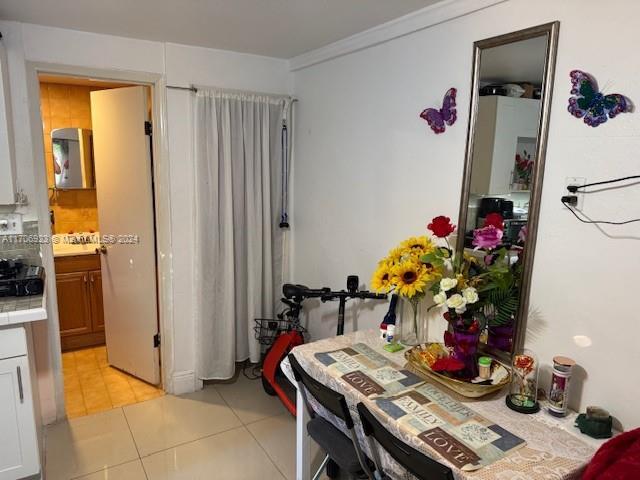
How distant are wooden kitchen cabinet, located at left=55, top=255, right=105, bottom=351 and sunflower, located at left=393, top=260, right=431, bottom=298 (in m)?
2.79

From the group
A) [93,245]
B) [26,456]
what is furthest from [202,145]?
[26,456]

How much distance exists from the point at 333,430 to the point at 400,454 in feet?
1.98

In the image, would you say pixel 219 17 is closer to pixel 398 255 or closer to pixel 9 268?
pixel 398 255

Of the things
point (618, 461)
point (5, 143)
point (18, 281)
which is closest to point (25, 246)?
point (18, 281)

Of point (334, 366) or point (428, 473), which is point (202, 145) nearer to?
point (334, 366)

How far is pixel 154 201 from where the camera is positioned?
2922 millimetres

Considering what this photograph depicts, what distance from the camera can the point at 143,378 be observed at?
3.24 m

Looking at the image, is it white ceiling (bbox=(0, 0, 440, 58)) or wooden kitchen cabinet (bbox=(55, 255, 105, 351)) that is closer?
white ceiling (bbox=(0, 0, 440, 58))

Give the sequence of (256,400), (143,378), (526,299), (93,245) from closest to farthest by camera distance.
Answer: (526,299) → (256,400) → (143,378) → (93,245)

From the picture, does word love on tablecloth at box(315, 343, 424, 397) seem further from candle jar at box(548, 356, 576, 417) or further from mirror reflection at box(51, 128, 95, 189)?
mirror reflection at box(51, 128, 95, 189)

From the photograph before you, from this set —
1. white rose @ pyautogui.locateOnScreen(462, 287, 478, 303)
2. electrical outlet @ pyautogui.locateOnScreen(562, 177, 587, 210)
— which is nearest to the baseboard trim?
white rose @ pyautogui.locateOnScreen(462, 287, 478, 303)

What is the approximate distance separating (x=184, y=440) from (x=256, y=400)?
0.56 metres

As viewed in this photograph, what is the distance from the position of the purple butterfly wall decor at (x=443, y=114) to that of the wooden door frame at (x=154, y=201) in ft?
5.34

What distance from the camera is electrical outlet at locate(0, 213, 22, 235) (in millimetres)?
2412
